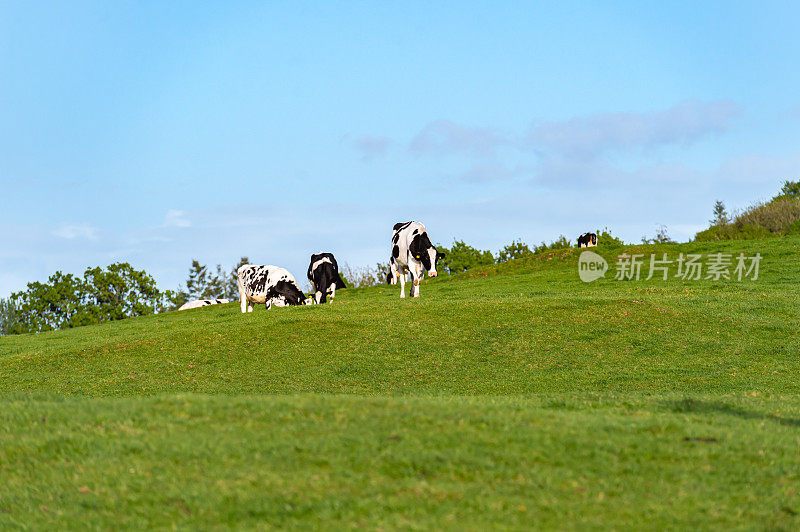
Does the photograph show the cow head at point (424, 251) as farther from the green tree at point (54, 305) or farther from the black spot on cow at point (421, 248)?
the green tree at point (54, 305)

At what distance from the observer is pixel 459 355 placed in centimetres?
2134

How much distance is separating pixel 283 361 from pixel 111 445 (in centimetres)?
Answer: 1244

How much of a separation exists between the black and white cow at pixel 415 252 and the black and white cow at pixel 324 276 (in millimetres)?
3014

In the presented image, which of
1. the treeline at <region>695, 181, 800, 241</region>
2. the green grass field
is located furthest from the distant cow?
the green grass field

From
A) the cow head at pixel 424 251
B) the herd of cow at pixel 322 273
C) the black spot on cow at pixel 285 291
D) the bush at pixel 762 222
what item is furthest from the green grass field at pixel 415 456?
the bush at pixel 762 222

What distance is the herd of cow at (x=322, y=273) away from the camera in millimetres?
33719

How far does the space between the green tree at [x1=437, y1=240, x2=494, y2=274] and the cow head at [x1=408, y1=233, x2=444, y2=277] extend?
4158cm

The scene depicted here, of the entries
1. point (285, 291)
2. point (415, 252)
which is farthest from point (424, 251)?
point (285, 291)

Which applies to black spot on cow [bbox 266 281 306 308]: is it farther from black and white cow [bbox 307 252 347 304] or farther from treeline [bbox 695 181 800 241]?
treeline [bbox 695 181 800 241]

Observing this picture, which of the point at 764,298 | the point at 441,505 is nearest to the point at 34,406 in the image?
the point at 441,505

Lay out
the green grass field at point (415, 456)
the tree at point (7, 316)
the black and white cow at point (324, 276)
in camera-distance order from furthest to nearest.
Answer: the tree at point (7, 316) → the black and white cow at point (324, 276) → the green grass field at point (415, 456)

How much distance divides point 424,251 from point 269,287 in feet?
24.6

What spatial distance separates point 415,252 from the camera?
33.6m

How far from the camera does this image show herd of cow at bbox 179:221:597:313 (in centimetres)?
3372
